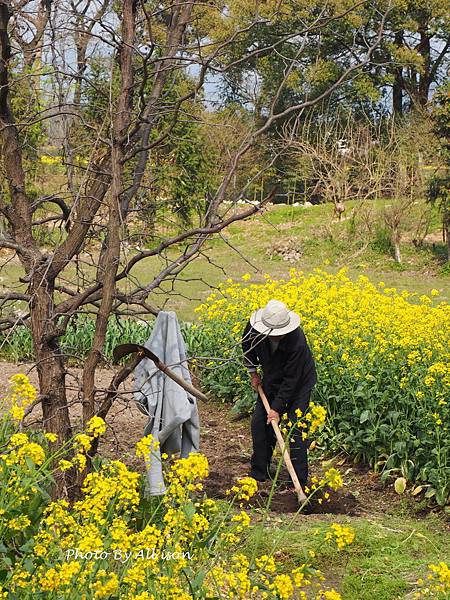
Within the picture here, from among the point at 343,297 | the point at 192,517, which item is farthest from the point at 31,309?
the point at 343,297

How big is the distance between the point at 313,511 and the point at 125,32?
329cm

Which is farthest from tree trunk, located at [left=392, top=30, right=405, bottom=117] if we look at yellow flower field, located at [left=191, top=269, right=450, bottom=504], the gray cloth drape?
the gray cloth drape

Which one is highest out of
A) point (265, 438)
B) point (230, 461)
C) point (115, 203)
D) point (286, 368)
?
point (115, 203)

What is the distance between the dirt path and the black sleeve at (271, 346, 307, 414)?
65cm

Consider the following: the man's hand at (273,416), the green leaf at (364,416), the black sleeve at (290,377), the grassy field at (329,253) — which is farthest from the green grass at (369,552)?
the grassy field at (329,253)

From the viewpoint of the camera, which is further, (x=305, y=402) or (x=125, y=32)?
(x=305, y=402)

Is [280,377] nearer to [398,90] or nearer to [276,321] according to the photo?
[276,321]

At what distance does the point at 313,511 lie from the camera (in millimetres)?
5781

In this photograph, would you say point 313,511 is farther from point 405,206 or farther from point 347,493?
point 405,206

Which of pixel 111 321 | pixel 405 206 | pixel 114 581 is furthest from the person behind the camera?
pixel 405 206

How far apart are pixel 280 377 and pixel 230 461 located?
1.04m

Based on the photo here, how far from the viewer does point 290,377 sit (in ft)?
19.5

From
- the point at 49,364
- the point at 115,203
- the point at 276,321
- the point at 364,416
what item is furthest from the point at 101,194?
the point at 364,416

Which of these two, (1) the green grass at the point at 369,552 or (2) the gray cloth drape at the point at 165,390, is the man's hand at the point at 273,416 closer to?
(1) the green grass at the point at 369,552
